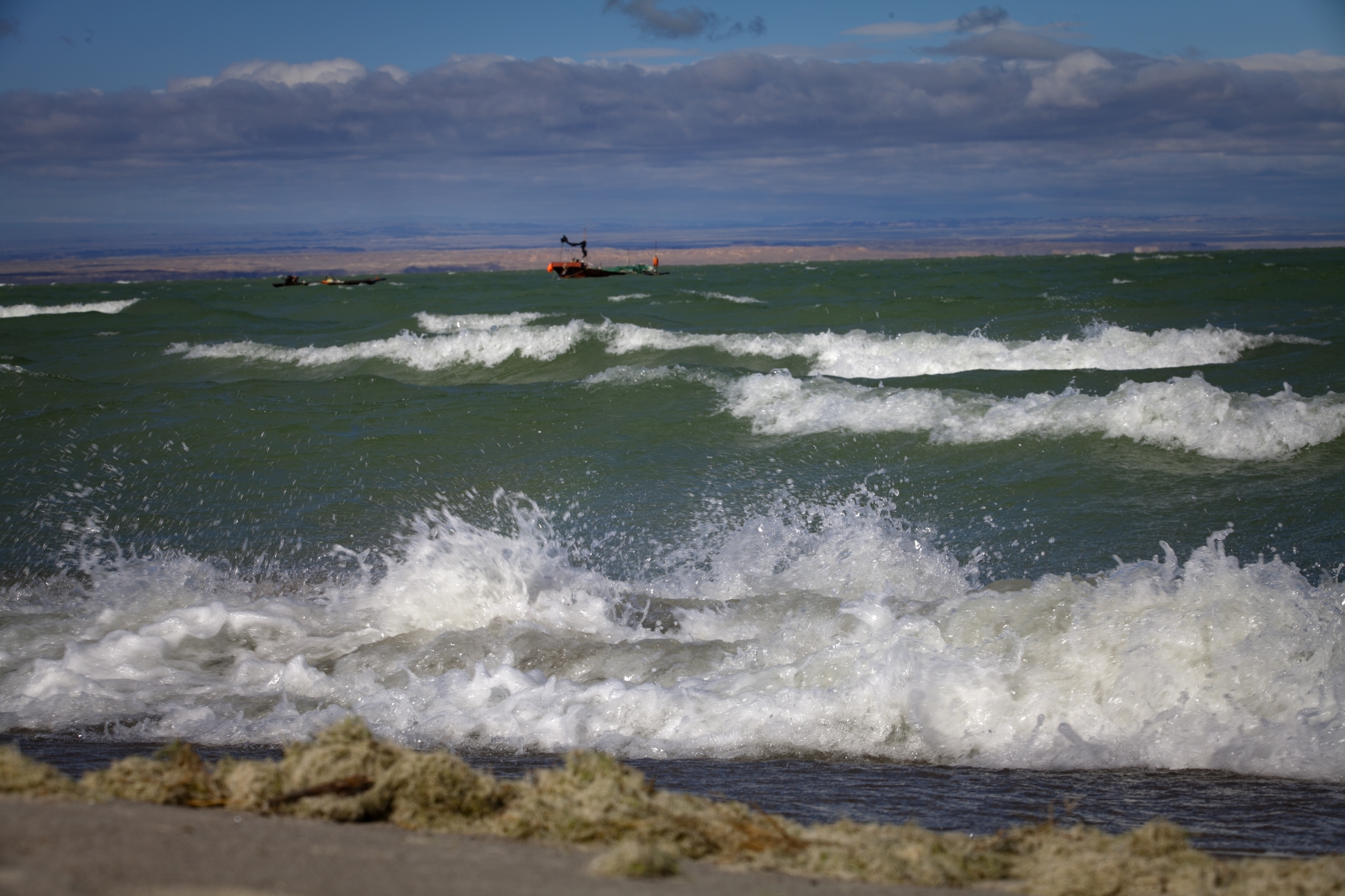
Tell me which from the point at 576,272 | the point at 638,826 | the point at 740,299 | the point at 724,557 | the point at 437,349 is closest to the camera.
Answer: the point at 638,826

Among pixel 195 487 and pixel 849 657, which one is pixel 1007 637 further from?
pixel 195 487

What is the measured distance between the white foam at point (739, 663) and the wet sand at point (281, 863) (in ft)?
6.81

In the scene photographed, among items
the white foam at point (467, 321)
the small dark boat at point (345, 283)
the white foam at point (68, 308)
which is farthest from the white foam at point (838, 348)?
the small dark boat at point (345, 283)

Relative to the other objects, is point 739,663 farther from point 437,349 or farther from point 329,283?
point 329,283

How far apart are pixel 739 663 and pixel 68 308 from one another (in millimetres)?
45461

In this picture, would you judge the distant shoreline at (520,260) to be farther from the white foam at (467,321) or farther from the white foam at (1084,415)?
the white foam at (1084,415)

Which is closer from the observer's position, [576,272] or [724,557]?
[724,557]

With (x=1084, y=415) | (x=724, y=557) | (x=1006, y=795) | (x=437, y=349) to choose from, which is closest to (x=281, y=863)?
(x=1006, y=795)

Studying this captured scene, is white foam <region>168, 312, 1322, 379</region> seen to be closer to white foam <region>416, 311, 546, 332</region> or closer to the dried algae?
white foam <region>416, 311, 546, 332</region>

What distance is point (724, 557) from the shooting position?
7.91m

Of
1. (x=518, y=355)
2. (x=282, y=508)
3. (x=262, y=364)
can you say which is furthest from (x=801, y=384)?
(x=262, y=364)

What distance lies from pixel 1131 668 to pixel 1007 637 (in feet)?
2.08

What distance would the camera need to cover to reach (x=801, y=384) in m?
14.3

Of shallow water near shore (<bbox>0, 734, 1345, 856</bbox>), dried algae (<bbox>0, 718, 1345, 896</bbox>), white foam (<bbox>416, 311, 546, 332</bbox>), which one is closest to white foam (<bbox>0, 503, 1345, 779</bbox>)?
shallow water near shore (<bbox>0, 734, 1345, 856</bbox>)
